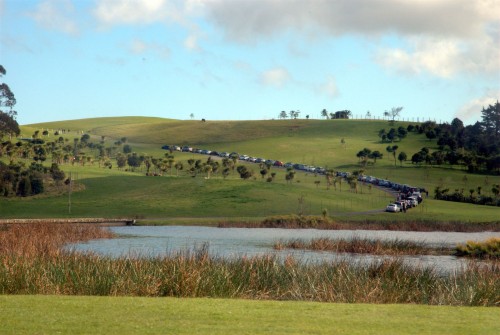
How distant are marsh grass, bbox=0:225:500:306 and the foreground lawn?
9.24ft

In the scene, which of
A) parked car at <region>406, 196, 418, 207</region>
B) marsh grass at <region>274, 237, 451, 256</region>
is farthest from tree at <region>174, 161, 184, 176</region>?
marsh grass at <region>274, 237, 451, 256</region>

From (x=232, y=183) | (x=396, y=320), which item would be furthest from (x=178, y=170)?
(x=396, y=320)

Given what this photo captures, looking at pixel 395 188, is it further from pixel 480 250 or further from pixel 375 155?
pixel 480 250

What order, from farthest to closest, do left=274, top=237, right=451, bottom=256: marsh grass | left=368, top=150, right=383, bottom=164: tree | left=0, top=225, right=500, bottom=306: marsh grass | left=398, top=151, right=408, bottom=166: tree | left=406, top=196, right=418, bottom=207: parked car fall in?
left=368, top=150, right=383, bottom=164: tree, left=398, top=151, right=408, bottom=166: tree, left=406, top=196, right=418, bottom=207: parked car, left=274, top=237, right=451, bottom=256: marsh grass, left=0, top=225, right=500, bottom=306: marsh grass

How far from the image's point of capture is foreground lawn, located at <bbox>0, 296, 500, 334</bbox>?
2219 centimetres

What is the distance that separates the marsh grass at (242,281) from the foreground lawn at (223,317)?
2.82 m

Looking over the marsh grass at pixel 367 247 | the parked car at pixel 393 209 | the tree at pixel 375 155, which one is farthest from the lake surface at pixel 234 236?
the tree at pixel 375 155

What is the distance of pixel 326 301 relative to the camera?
30.6 metres

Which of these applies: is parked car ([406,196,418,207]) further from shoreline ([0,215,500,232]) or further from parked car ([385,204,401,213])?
shoreline ([0,215,500,232])

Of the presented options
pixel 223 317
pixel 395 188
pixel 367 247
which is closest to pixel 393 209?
pixel 395 188

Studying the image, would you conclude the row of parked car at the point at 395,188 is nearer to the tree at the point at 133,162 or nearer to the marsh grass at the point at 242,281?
the tree at the point at 133,162

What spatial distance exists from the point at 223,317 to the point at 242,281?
374 inches

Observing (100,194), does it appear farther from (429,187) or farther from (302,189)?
(429,187)

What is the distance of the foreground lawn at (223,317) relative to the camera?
72.8ft
